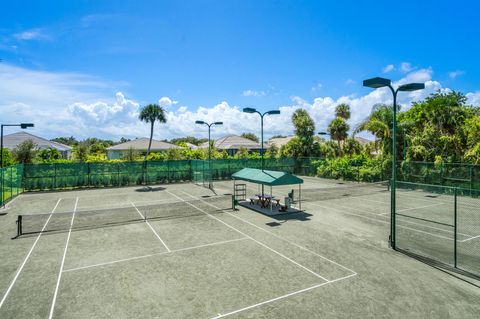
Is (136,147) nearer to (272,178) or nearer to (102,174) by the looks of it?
(102,174)

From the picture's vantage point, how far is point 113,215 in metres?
18.9

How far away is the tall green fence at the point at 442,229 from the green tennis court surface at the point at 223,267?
16 centimetres

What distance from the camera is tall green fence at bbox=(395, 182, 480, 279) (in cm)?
1114

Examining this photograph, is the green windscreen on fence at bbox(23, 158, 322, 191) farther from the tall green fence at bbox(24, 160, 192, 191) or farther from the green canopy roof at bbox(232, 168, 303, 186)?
the green canopy roof at bbox(232, 168, 303, 186)

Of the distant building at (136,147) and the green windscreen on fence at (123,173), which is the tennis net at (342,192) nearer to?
the green windscreen on fence at (123,173)

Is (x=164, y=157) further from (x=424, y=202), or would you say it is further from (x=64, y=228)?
(x=424, y=202)

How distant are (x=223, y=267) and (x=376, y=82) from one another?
943cm

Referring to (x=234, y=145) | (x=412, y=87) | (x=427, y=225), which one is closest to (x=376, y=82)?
(x=412, y=87)

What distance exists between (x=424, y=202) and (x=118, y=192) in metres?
28.1

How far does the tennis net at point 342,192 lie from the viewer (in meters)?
25.4

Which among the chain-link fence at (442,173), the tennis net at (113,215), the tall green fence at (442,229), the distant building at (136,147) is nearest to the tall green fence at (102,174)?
the tennis net at (113,215)

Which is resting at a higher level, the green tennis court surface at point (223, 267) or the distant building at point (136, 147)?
the distant building at point (136, 147)

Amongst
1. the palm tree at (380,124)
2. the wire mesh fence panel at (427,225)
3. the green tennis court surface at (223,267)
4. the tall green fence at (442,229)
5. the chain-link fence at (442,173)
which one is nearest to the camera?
the green tennis court surface at (223,267)

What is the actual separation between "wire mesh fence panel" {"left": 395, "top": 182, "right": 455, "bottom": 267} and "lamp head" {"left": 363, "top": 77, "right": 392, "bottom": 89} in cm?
435
